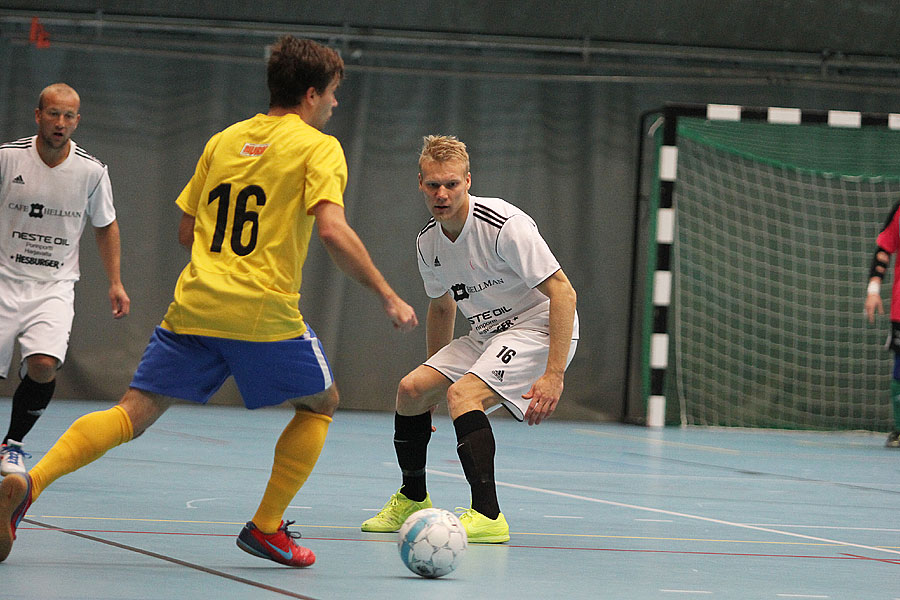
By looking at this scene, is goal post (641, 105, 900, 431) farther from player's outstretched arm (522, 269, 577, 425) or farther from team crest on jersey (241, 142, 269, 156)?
team crest on jersey (241, 142, 269, 156)

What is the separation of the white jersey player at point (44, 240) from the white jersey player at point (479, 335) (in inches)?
62.3

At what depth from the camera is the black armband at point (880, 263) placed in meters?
9.34

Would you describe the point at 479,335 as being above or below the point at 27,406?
above

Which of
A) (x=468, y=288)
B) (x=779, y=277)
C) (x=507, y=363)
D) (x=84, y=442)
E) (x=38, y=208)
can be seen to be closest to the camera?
(x=84, y=442)

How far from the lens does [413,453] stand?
455 centimetres

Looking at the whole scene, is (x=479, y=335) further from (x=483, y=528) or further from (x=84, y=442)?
(x=84, y=442)

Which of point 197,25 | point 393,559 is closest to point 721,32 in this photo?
point 197,25

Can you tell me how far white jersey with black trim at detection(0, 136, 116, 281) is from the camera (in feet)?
18.2

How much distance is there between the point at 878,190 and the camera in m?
11.6

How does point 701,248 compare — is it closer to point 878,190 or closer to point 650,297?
point 650,297

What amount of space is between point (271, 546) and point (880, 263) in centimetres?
709

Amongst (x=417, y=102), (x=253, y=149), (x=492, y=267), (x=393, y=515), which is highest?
(x=417, y=102)

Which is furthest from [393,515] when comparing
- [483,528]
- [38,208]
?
[38,208]

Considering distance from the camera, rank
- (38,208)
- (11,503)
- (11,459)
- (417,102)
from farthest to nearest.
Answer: (417,102) → (38,208) → (11,459) → (11,503)
